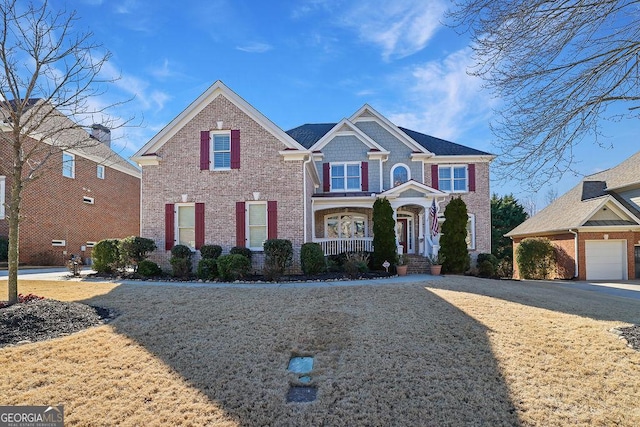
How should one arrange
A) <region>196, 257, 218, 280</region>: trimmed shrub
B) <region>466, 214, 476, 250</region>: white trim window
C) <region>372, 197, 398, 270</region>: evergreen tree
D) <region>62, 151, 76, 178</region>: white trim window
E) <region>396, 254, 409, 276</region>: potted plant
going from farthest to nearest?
<region>466, 214, 476, 250</region>: white trim window, <region>62, 151, 76, 178</region>: white trim window, <region>372, 197, 398, 270</region>: evergreen tree, <region>396, 254, 409, 276</region>: potted plant, <region>196, 257, 218, 280</region>: trimmed shrub

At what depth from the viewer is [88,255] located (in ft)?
69.1

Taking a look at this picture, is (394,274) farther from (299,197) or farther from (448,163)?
(448,163)

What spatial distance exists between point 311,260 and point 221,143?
6059 mm

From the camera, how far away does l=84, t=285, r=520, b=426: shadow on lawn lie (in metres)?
3.95

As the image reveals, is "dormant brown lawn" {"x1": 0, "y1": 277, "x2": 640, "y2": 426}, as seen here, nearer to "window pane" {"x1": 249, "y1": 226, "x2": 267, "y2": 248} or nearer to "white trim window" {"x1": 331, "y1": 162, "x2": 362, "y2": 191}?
"window pane" {"x1": 249, "y1": 226, "x2": 267, "y2": 248}

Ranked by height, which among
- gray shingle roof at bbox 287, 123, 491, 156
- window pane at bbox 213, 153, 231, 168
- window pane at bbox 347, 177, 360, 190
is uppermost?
gray shingle roof at bbox 287, 123, 491, 156

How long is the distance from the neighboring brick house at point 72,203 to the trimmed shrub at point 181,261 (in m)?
4.60

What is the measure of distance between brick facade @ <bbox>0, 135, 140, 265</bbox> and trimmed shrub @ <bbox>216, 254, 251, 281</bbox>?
23.3 ft

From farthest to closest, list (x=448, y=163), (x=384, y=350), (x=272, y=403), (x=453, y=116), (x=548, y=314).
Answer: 1. (x=448, y=163)
2. (x=453, y=116)
3. (x=548, y=314)
4. (x=384, y=350)
5. (x=272, y=403)

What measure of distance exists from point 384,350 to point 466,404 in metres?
1.44

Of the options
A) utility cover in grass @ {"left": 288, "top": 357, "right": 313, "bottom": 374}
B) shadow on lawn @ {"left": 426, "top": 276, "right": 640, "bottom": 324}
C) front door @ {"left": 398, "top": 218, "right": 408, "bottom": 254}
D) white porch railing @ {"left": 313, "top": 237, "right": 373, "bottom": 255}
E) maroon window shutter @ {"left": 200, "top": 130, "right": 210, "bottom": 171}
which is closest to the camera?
utility cover in grass @ {"left": 288, "top": 357, "right": 313, "bottom": 374}

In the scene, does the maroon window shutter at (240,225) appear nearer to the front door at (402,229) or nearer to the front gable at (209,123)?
the front gable at (209,123)

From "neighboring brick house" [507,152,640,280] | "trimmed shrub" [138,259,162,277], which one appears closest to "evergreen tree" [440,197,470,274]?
"neighboring brick house" [507,152,640,280]

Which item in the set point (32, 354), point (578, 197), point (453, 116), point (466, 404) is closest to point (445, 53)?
point (453, 116)
